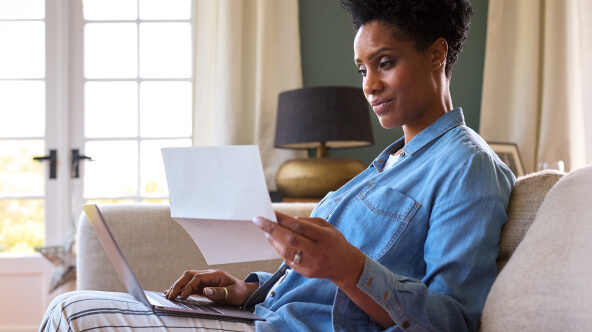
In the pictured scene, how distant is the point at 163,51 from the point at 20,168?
1037 millimetres

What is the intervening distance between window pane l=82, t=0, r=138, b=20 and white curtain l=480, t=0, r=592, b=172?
2.02m

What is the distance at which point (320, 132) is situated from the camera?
271 cm

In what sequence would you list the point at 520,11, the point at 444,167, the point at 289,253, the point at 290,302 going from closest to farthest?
the point at 289,253
the point at 444,167
the point at 290,302
the point at 520,11

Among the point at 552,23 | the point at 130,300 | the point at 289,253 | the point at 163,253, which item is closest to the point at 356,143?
the point at 552,23

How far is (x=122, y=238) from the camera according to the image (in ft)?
5.96

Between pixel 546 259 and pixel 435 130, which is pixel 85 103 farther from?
pixel 546 259

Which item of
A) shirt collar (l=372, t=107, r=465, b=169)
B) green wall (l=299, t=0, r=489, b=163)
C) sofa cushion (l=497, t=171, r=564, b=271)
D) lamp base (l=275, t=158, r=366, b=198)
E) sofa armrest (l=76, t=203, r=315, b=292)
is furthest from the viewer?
green wall (l=299, t=0, r=489, b=163)

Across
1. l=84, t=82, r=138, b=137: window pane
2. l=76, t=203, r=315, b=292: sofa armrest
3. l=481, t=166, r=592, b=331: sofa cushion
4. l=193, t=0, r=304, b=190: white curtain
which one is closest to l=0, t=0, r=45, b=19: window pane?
l=84, t=82, r=138, b=137: window pane

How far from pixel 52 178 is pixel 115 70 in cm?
Answer: 70

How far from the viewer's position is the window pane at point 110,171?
346cm

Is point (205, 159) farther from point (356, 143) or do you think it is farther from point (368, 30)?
point (356, 143)

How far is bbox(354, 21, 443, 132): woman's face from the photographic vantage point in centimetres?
117

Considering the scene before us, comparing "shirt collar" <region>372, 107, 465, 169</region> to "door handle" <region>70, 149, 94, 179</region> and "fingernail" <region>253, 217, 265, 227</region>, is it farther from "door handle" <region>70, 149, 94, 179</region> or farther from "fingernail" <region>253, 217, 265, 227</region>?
"door handle" <region>70, 149, 94, 179</region>

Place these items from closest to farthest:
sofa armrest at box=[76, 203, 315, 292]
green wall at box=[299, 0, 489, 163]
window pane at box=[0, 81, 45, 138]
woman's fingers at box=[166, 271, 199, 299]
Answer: woman's fingers at box=[166, 271, 199, 299] < sofa armrest at box=[76, 203, 315, 292] < green wall at box=[299, 0, 489, 163] < window pane at box=[0, 81, 45, 138]
